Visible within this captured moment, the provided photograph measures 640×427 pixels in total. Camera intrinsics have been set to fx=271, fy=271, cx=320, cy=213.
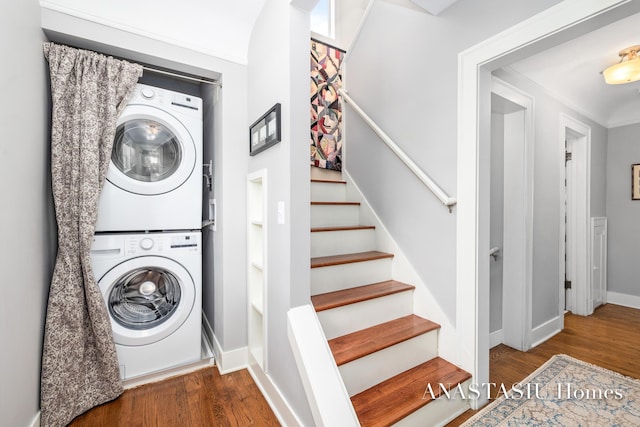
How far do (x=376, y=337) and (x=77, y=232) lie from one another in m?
1.84

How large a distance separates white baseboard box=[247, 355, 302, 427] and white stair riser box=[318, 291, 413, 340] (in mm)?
414

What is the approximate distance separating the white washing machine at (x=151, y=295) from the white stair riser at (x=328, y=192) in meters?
1.13

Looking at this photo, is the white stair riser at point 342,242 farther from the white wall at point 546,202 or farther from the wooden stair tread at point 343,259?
the white wall at point 546,202

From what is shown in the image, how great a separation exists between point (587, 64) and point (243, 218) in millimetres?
3014

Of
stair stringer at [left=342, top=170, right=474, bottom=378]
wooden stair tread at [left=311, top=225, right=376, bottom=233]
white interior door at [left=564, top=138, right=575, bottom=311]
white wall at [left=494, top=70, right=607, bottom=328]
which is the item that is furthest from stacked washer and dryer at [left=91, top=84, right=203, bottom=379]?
white interior door at [left=564, top=138, right=575, bottom=311]

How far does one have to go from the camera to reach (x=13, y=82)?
120cm

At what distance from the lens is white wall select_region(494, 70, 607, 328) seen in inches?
92.4

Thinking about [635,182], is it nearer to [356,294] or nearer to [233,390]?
[356,294]

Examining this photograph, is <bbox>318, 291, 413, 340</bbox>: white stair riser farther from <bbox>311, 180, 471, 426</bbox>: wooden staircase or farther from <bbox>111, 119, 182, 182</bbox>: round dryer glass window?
<bbox>111, 119, 182, 182</bbox>: round dryer glass window

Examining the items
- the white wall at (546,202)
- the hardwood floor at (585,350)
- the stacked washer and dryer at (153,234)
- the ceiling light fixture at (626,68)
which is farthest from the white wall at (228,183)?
the ceiling light fixture at (626,68)

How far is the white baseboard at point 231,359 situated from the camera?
1.96 meters

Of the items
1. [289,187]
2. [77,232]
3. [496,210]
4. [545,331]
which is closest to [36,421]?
[77,232]

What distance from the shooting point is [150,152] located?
73.0 inches

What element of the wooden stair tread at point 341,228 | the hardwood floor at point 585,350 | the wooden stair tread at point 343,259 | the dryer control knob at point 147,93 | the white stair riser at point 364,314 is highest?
the dryer control knob at point 147,93
